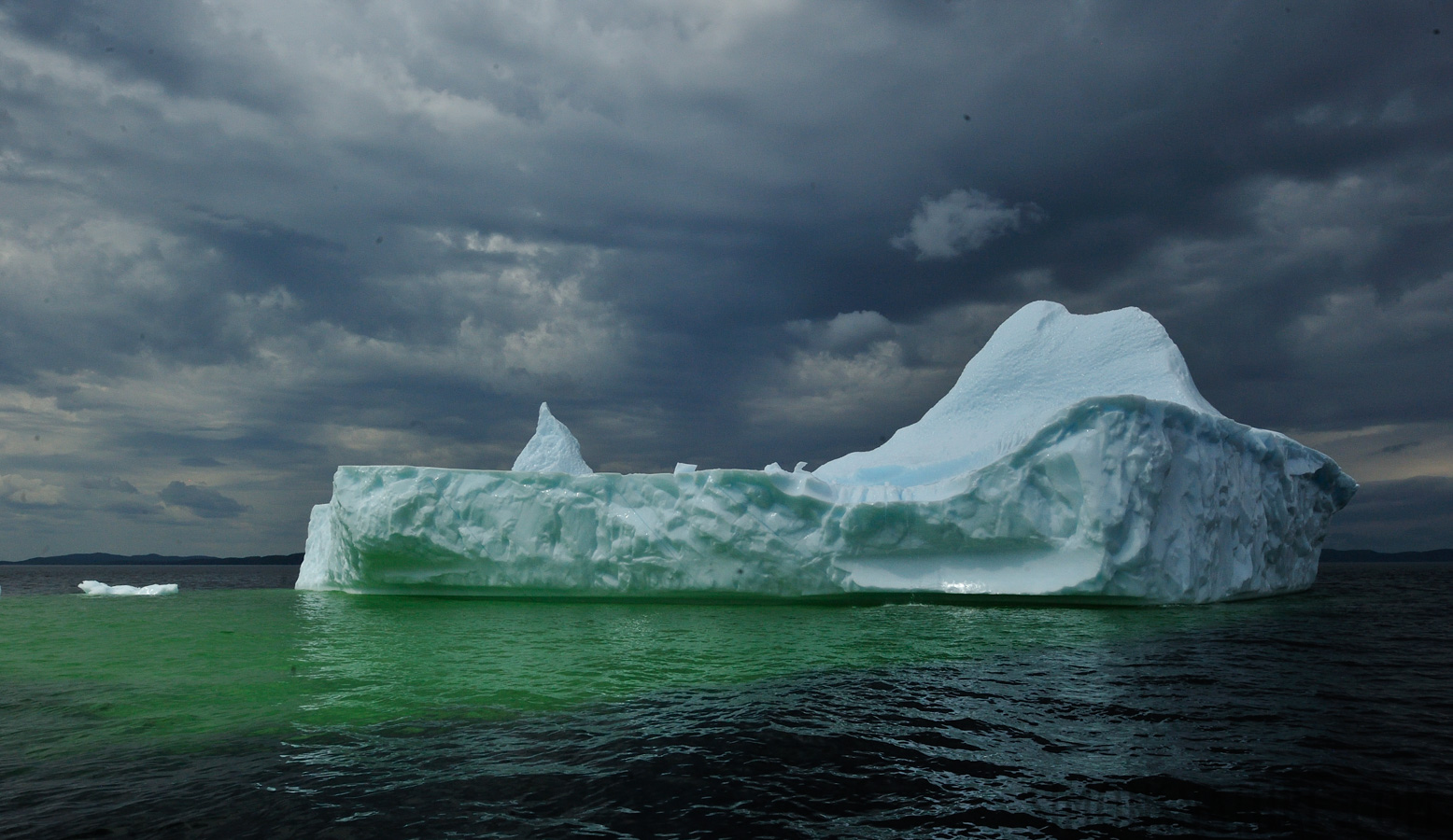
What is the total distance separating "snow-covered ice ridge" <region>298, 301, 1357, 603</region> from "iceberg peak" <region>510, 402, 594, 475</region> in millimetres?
6010

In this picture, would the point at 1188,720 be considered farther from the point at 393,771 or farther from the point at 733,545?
the point at 733,545

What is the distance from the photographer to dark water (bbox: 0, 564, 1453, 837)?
382 centimetres

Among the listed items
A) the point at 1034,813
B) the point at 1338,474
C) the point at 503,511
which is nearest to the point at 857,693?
the point at 1034,813

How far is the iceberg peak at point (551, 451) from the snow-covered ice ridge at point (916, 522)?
6.01m

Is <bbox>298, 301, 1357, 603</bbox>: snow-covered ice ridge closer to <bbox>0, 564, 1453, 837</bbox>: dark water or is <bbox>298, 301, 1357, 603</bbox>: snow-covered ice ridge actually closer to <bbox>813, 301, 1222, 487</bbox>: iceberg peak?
<bbox>813, 301, 1222, 487</bbox>: iceberg peak

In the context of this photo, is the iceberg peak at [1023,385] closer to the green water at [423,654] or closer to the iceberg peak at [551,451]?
the green water at [423,654]

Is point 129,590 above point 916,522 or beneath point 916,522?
beneath

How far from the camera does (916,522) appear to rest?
1525 centimetres

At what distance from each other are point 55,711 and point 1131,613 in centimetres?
1585

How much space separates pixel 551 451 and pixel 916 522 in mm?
13092

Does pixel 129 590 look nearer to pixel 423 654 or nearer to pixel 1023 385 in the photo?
pixel 423 654

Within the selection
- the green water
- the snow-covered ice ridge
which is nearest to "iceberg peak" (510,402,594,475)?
the snow-covered ice ridge

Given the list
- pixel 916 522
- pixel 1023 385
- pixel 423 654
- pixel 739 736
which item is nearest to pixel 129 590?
pixel 423 654

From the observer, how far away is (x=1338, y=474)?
19.5m
